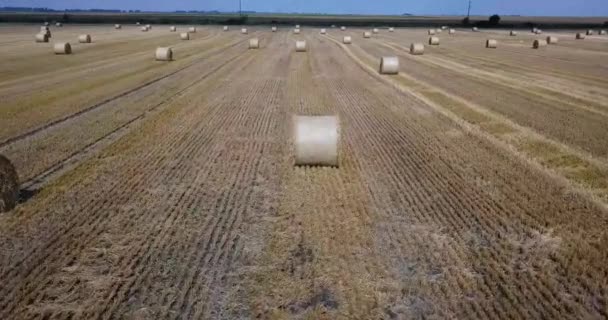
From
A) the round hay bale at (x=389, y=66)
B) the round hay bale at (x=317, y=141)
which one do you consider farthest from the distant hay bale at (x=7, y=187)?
the round hay bale at (x=389, y=66)

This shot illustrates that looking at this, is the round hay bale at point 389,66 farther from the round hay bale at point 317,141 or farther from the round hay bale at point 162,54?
the round hay bale at point 317,141

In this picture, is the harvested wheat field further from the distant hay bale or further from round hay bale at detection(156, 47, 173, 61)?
round hay bale at detection(156, 47, 173, 61)

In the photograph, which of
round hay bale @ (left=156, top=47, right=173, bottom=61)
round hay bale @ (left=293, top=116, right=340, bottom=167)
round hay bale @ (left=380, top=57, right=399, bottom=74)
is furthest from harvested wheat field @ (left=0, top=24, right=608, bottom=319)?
round hay bale @ (left=156, top=47, right=173, bottom=61)

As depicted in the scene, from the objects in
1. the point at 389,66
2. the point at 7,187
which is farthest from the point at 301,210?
the point at 389,66

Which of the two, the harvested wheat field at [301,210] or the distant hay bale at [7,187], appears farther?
the distant hay bale at [7,187]

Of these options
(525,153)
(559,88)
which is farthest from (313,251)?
(559,88)
